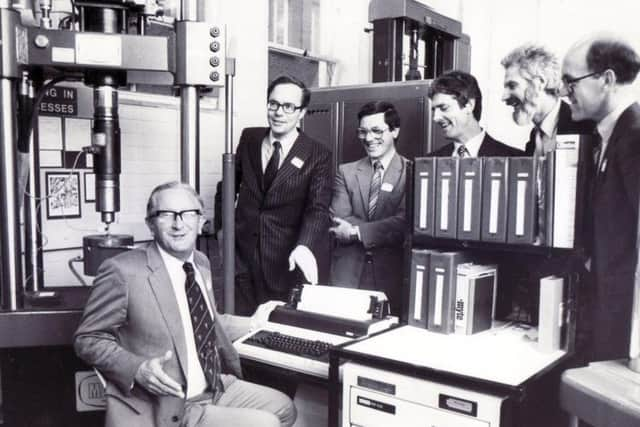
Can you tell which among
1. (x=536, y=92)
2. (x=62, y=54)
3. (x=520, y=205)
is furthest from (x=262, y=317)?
(x=536, y=92)

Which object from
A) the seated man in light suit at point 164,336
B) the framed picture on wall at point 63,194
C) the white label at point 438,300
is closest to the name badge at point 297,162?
the seated man in light suit at point 164,336

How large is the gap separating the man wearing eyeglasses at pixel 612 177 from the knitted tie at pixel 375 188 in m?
0.92

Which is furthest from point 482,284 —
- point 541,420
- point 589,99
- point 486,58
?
point 486,58

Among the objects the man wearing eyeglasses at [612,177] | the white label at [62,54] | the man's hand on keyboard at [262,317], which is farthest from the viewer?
the man's hand on keyboard at [262,317]

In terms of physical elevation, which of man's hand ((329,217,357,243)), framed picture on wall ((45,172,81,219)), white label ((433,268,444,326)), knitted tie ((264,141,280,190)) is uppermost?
knitted tie ((264,141,280,190))

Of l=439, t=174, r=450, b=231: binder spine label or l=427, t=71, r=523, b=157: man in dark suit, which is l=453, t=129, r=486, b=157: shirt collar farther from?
l=439, t=174, r=450, b=231: binder spine label

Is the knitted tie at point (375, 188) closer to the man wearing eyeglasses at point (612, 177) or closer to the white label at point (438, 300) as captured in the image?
the white label at point (438, 300)

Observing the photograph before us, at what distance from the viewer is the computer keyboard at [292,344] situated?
67.5 inches

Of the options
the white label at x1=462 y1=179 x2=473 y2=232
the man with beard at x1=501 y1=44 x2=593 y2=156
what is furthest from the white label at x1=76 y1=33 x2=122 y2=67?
the man with beard at x1=501 y1=44 x2=593 y2=156

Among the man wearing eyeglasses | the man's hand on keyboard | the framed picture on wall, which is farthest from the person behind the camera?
the framed picture on wall

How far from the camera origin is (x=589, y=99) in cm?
158

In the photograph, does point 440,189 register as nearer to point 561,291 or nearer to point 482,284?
point 482,284

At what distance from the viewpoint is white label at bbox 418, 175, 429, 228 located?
1824mm

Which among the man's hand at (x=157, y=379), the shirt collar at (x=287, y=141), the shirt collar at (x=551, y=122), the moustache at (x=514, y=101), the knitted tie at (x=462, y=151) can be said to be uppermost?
the moustache at (x=514, y=101)
